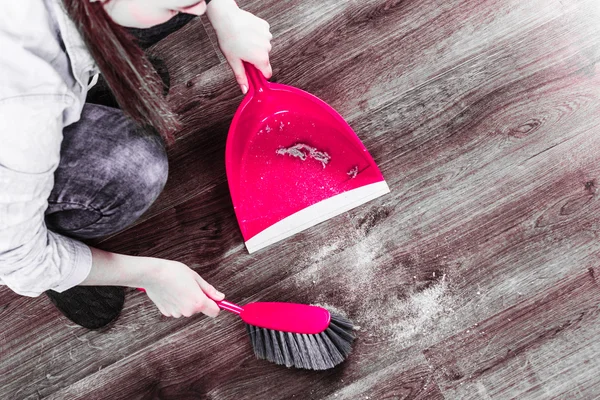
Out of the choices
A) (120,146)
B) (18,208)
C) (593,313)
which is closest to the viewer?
(18,208)

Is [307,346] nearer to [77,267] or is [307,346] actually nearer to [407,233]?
[407,233]

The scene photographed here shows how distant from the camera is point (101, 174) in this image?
0.66 metres

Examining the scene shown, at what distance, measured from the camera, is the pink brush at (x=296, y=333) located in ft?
2.48

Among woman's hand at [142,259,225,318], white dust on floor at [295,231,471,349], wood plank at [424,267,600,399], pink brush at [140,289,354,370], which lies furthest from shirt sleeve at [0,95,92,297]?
wood plank at [424,267,600,399]

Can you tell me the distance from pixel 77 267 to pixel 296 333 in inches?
13.4

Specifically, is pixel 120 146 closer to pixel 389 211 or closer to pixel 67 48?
pixel 67 48

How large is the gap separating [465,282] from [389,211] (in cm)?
18

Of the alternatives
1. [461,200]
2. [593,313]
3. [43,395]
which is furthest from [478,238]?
[43,395]

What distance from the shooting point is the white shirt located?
507 millimetres

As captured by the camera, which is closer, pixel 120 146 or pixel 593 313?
→ pixel 120 146

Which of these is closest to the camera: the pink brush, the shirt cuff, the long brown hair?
the long brown hair

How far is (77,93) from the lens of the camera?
599mm

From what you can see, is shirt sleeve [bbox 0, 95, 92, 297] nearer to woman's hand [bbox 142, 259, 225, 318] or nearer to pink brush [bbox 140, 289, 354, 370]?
woman's hand [bbox 142, 259, 225, 318]

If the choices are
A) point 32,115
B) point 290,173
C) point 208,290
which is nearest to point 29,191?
point 32,115
